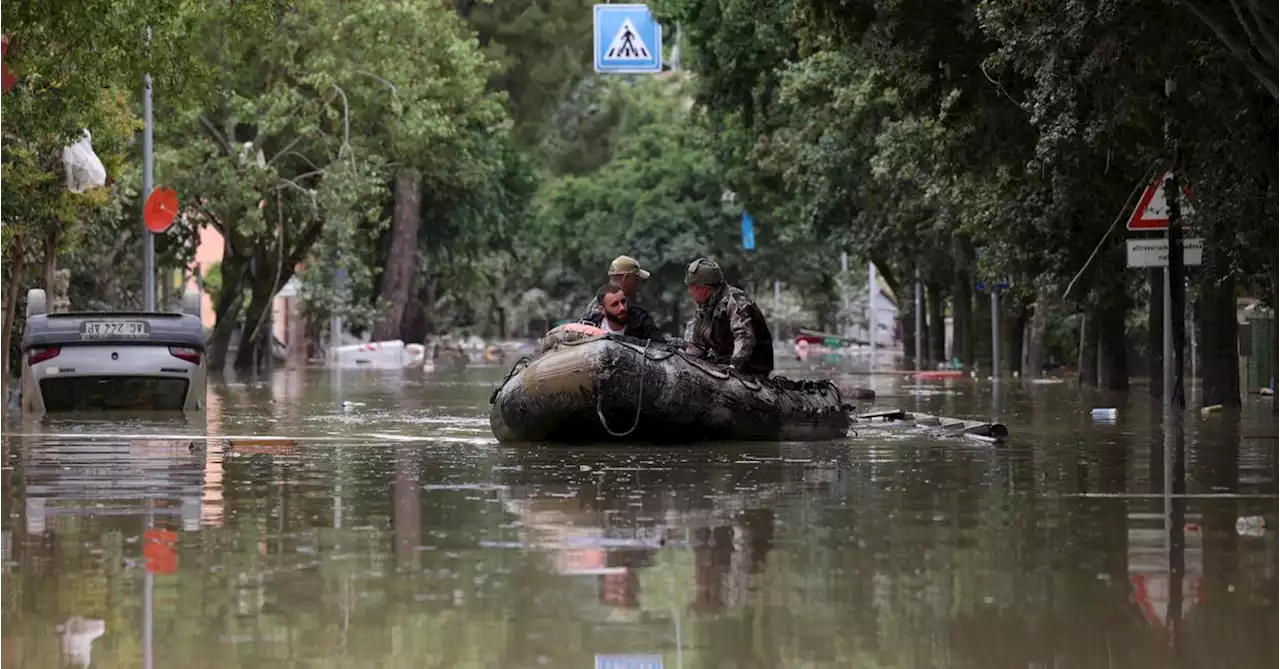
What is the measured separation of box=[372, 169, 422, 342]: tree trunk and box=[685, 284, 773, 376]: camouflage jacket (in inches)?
1693

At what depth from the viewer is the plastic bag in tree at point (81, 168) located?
91.8 ft

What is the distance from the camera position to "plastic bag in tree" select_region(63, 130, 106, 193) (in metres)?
28.0

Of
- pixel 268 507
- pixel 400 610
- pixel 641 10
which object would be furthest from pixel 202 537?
pixel 641 10

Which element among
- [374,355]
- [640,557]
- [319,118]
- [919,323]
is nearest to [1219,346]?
[640,557]

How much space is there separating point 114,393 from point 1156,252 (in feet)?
41.0

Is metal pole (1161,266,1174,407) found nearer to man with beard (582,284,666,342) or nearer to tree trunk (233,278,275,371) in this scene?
man with beard (582,284,666,342)

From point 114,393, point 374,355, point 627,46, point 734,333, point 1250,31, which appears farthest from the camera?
point 374,355

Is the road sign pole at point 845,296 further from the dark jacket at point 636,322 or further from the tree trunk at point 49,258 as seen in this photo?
the dark jacket at point 636,322

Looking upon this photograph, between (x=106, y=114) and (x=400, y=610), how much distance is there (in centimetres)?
2007

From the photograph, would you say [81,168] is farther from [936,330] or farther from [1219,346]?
[936,330]

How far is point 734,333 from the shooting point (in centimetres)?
2016

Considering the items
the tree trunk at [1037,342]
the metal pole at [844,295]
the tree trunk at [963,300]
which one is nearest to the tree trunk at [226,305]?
the tree trunk at [963,300]

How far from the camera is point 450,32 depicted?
172 feet

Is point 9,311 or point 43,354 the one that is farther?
point 9,311
